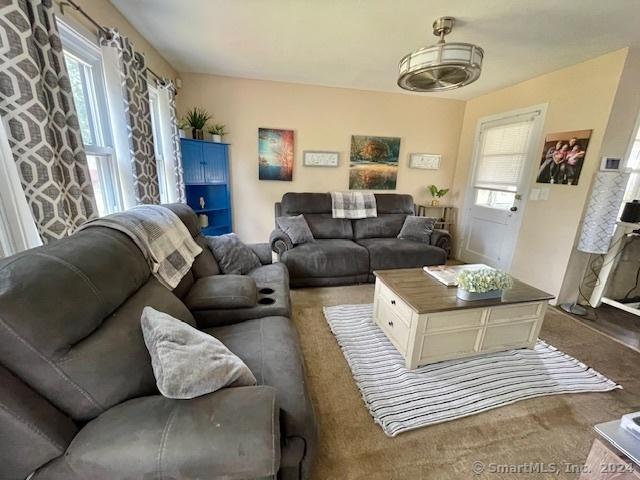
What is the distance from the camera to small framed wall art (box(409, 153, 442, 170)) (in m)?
4.20

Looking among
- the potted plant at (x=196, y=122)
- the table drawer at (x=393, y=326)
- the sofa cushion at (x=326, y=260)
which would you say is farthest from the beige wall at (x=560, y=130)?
the potted plant at (x=196, y=122)

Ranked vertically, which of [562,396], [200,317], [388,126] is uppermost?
[388,126]

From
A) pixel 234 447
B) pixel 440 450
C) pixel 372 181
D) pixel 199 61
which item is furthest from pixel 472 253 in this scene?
pixel 199 61

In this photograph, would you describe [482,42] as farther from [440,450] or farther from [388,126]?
[440,450]

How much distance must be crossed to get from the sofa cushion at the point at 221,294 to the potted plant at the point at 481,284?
1.36m

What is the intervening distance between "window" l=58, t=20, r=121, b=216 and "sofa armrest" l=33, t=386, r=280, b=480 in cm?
169

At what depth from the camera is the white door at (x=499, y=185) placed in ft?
10.4

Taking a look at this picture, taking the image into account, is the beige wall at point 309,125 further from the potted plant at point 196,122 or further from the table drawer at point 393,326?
the table drawer at point 393,326

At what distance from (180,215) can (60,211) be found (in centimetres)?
79

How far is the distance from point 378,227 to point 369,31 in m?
2.14

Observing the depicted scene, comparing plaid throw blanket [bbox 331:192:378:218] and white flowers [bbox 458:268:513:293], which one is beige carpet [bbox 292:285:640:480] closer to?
white flowers [bbox 458:268:513:293]

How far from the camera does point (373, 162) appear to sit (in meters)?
4.10

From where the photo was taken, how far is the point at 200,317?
Answer: 1.53 metres

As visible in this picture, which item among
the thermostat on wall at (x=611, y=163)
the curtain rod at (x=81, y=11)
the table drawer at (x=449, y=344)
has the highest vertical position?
the curtain rod at (x=81, y=11)
